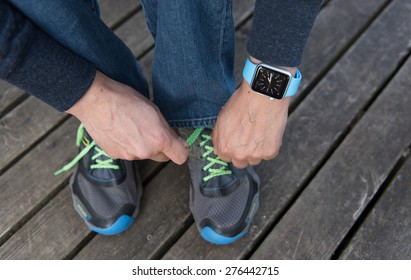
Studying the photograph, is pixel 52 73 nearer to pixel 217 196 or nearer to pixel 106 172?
pixel 106 172

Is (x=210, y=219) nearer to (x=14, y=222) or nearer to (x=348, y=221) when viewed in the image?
(x=348, y=221)

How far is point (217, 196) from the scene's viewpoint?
991 millimetres

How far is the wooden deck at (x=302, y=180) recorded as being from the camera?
1.01m

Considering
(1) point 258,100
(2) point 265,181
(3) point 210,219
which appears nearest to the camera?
(1) point 258,100

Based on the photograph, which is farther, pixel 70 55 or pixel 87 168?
pixel 87 168

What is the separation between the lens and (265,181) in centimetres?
109

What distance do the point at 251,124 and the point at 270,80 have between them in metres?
0.10

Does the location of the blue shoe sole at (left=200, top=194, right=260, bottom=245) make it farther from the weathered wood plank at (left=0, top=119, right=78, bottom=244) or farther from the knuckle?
the weathered wood plank at (left=0, top=119, right=78, bottom=244)

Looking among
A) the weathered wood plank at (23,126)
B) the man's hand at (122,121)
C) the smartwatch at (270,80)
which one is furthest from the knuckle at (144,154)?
the weathered wood plank at (23,126)

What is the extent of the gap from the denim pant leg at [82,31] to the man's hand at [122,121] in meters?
0.06
